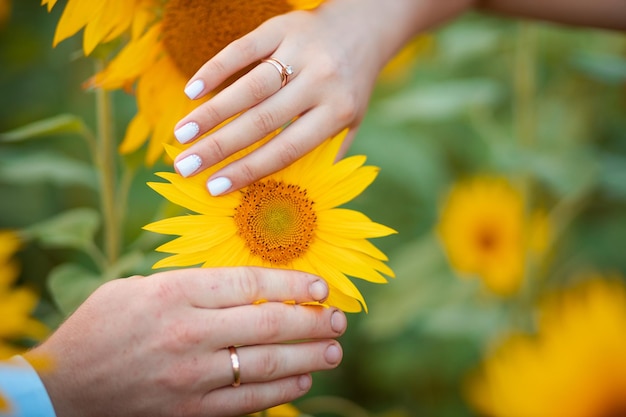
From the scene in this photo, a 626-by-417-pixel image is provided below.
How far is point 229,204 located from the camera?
630 millimetres

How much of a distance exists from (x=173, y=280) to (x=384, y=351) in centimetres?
83

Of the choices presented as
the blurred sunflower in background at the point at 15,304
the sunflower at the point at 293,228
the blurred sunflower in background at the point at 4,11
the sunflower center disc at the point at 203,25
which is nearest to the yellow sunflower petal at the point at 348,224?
the sunflower at the point at 293,228

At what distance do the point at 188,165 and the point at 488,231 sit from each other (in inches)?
36.9

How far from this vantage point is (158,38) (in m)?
0.68

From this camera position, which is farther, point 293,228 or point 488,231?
point 488,231

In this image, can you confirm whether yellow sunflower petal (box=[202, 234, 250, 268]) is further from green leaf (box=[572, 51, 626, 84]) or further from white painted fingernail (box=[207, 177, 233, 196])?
green leaf (box=[572, 51, 626, 84])

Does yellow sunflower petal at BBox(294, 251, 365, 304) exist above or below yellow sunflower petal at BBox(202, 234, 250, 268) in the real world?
below

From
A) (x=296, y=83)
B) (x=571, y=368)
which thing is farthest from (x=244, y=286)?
(x=571, y=368)

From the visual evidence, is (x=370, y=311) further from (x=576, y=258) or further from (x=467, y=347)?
(x=576, y=258)

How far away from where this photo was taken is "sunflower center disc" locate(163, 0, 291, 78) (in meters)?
0.67

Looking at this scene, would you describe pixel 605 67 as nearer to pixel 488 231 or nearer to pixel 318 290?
pixel 488 231

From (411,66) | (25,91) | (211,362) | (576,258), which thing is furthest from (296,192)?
(411,66)

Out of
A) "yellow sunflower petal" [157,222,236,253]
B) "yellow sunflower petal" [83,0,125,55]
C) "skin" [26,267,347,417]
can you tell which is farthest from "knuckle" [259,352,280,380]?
"yellow sunflower petal" [83,0,125,55]

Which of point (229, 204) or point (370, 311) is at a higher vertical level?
point (229, 204)
